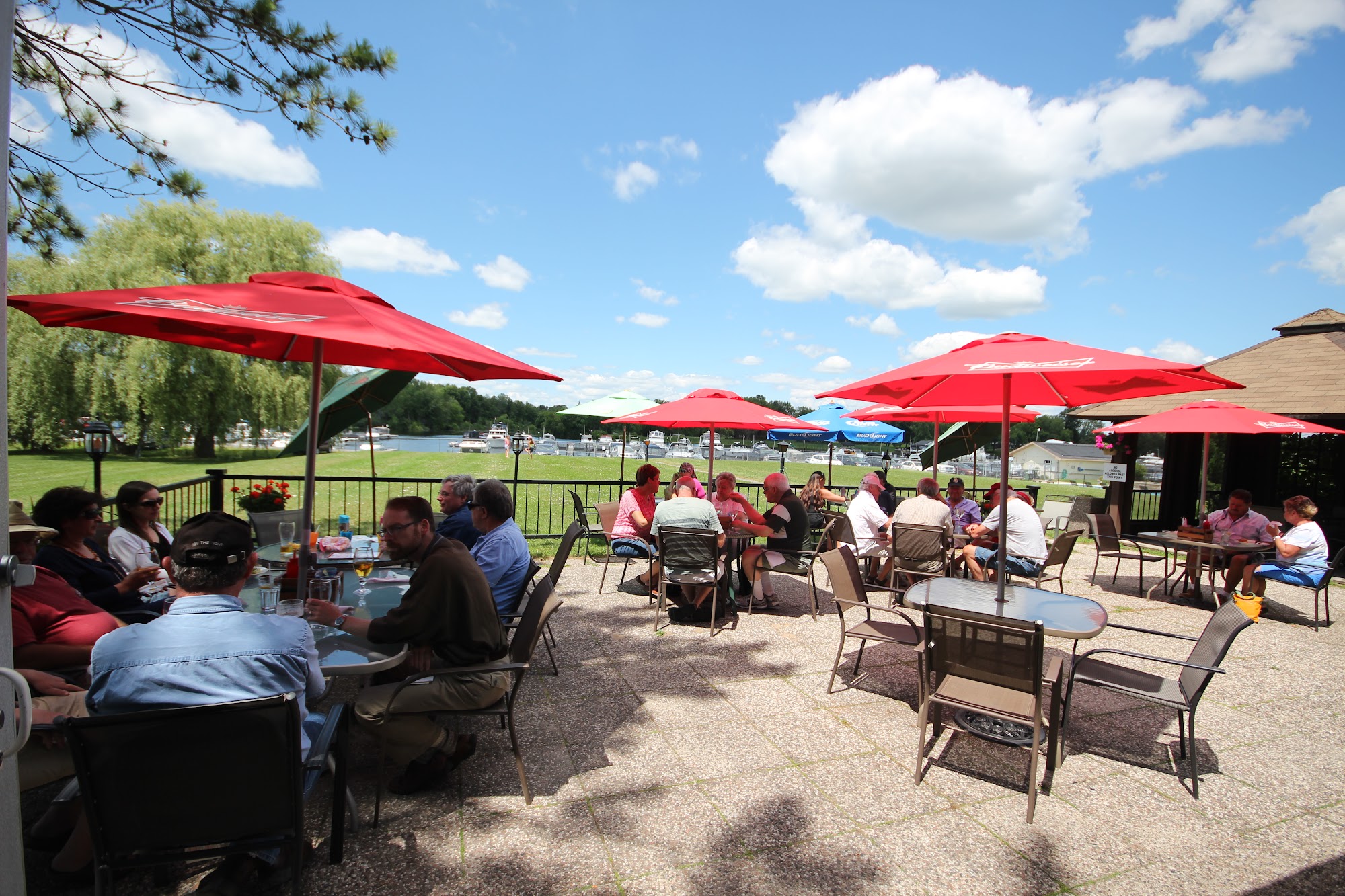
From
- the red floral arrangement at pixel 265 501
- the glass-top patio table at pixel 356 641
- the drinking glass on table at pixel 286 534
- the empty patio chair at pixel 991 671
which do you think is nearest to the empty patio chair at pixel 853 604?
the empty patio chair at pixel 991 671

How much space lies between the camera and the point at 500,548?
11.7 feet

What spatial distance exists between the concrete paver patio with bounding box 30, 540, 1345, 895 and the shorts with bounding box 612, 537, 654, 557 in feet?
5.73

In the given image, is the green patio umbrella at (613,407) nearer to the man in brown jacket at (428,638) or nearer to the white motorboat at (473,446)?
the man in brown jacket at (428,638)

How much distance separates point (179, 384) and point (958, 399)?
926 inches

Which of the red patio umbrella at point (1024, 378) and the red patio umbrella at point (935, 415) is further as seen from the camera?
the red patio umbrella at point (935, 415)

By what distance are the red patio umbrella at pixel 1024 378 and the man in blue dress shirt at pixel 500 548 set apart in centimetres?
260

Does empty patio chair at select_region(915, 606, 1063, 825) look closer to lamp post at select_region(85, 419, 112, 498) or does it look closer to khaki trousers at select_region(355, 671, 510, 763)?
khaki trousers at select_region(355, 671, 510, 763)

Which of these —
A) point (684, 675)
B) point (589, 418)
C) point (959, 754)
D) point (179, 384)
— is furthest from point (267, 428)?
point (959, 754)

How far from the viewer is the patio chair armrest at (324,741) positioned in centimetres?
217

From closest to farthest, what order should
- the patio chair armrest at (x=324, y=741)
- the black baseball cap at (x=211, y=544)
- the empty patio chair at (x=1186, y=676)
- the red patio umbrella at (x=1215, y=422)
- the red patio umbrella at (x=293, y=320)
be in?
the black baseball cap at (x=211, y=544) → the patio chair armrest at (x=324, y=741) → the red patio umbrella at (x=293, y=320) → the empty patio chair at (x=1186, y=676) → the red patio umbrella at (x=1215, y=422)

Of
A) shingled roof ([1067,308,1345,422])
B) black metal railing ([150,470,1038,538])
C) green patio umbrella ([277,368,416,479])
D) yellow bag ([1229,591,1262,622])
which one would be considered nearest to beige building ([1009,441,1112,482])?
shingled roof ([1067,308,1345,422])

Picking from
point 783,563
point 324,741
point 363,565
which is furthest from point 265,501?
point 783,563

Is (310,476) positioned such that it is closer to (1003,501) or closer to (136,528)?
(136,528)

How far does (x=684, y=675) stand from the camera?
452 centimetres
